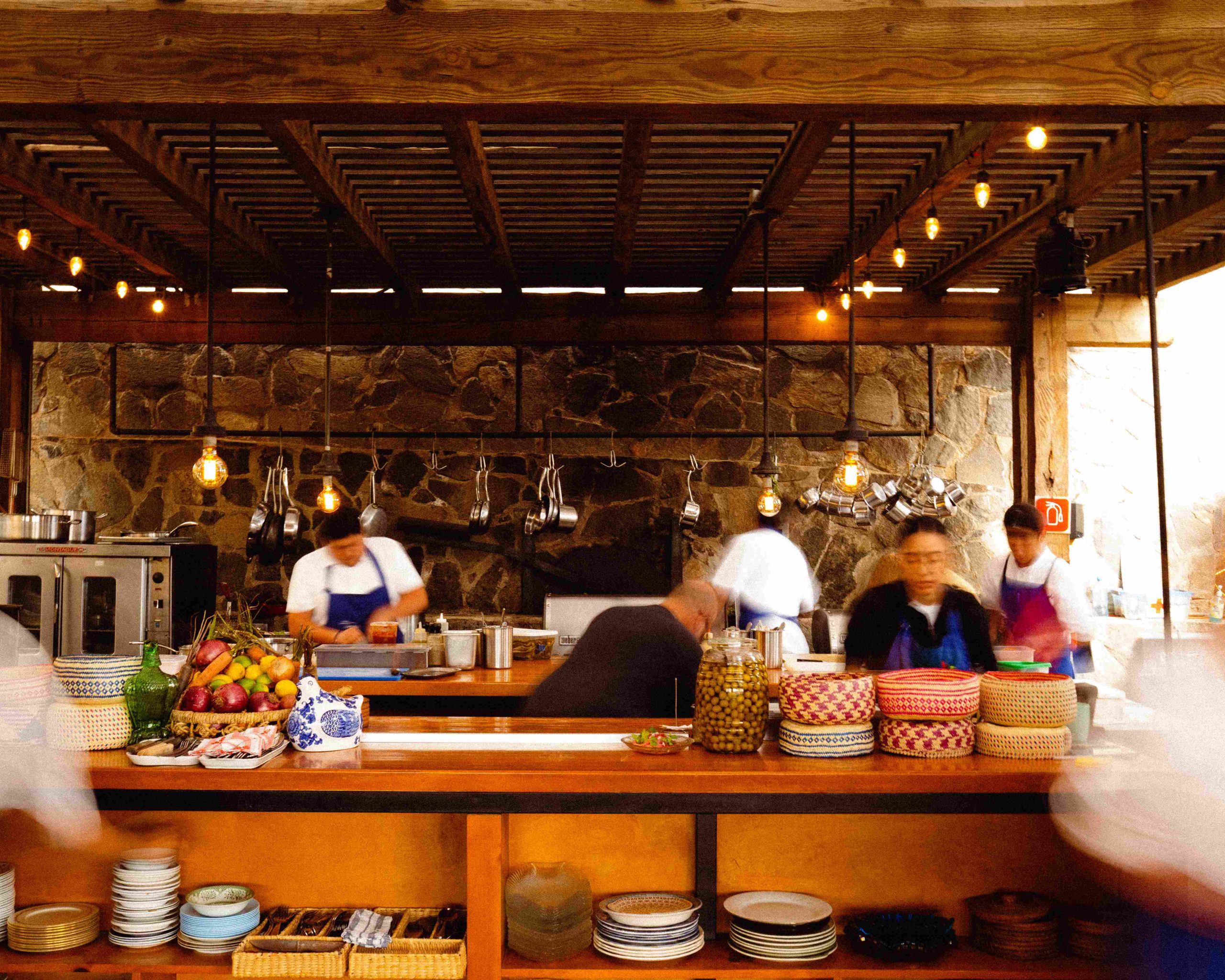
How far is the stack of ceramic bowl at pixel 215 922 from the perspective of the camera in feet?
8.36

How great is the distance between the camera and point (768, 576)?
589cm

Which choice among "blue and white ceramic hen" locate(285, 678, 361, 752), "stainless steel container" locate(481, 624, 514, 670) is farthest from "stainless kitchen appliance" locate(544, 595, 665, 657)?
"blue and white ceramic hen" locate(285, 678, 361, 752)

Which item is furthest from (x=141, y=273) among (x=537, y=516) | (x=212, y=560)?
(x=537, y=516)

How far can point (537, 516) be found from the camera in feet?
23.4

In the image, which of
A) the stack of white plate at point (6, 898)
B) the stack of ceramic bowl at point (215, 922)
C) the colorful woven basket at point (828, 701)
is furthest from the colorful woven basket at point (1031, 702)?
the stack of white plate at point (6, 898)

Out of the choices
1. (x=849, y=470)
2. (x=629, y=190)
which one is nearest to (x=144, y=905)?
(x=629, y=190)

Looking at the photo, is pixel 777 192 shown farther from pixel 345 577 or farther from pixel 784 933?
pixel 784 933

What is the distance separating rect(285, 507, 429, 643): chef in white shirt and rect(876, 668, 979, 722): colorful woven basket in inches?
133

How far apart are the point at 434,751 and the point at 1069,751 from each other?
5.77 ft

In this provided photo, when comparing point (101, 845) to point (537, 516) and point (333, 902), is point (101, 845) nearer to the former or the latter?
point (333, 902)

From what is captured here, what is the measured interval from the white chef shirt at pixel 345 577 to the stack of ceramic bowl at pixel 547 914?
3.05 metres

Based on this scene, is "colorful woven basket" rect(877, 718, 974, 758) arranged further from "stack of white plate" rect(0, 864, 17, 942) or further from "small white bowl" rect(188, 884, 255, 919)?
"stack of white plate" rect(0, 864, 17, 942)

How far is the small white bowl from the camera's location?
8.45 feet

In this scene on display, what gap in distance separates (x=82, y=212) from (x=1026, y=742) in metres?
5.10
